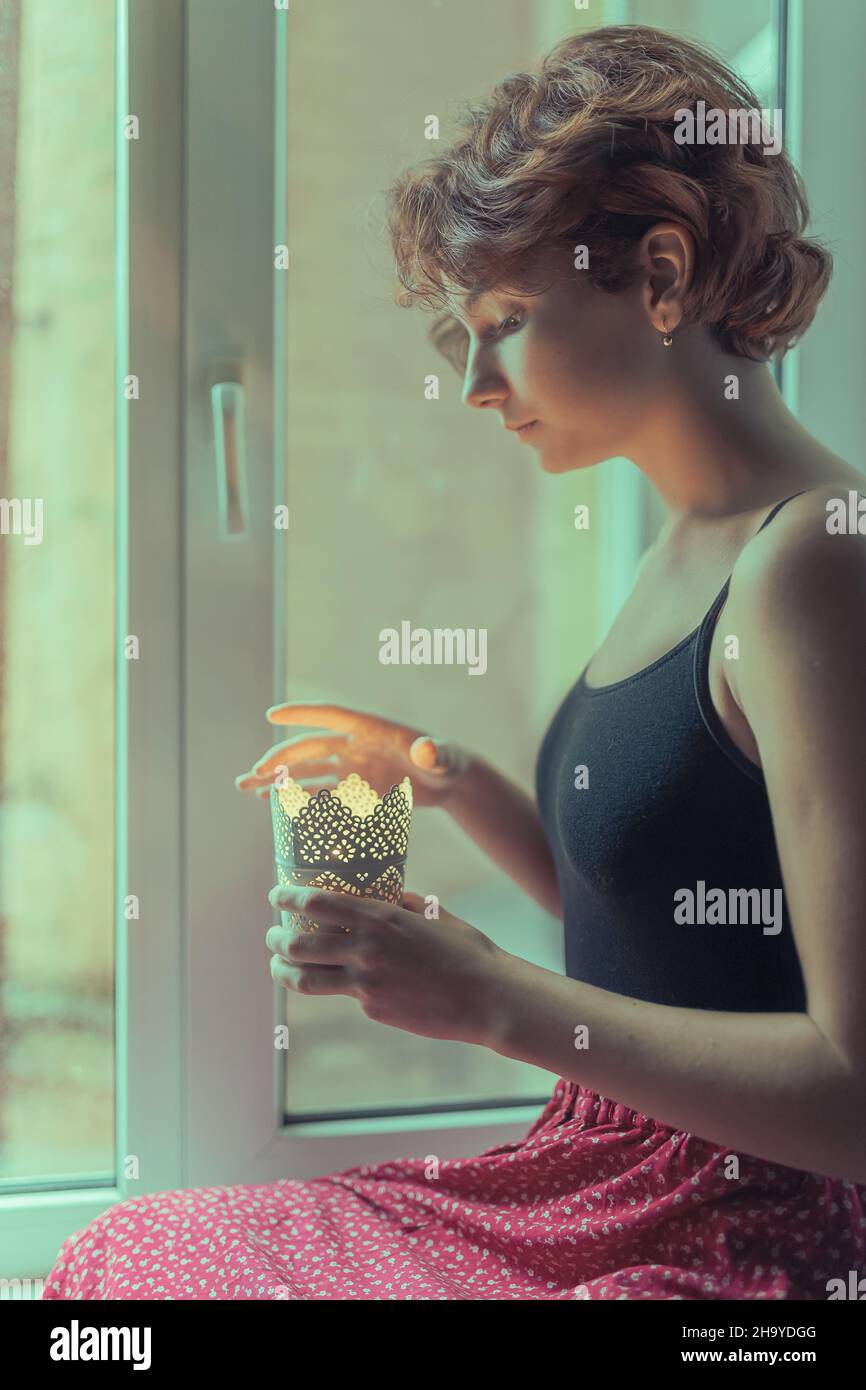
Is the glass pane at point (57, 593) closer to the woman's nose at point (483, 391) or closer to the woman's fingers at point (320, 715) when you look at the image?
the woman's fingers at point (320, 715)

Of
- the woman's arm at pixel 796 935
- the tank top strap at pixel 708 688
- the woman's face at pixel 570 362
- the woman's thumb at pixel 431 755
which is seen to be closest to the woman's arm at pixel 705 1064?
the woman's arm at pixel 796 935

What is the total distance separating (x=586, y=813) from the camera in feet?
2.47

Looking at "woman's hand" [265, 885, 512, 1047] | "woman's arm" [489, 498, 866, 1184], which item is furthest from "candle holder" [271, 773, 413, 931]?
"woman's arm" [489, 498, 866, 1184]

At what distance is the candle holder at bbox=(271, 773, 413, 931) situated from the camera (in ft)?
2.29

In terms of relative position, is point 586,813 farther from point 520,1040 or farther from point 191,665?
point 191,665

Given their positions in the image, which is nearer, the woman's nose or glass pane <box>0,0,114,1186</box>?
the woman's nose

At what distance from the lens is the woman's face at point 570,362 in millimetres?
739

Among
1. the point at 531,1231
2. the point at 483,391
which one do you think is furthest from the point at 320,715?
the point at 531,1231

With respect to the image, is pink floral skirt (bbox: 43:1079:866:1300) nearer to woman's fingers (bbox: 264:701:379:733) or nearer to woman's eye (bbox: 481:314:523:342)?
woman's fingers (bbox: 264:701:379:733)

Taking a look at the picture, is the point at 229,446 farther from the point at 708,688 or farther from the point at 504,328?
the point at 708,688

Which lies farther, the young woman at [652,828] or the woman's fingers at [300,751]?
the woman's fingers at [300,751]

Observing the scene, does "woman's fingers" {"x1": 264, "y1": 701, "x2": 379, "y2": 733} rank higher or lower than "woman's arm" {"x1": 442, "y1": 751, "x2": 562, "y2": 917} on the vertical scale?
Answer: higher

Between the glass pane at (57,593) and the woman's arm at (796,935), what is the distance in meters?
0.49
